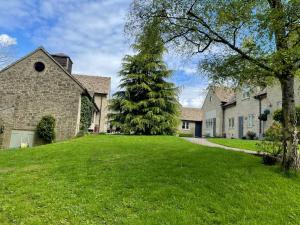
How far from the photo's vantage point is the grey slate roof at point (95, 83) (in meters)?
37.6

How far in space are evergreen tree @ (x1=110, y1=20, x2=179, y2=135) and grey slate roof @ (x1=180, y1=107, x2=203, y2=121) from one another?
23.2m

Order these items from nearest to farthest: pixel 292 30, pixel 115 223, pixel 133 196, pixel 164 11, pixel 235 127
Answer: pixel 115 223
pixel 133 196
pixel 292 30
pixel 164 11
pixel 235 127

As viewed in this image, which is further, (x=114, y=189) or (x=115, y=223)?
(x=114, y=189)

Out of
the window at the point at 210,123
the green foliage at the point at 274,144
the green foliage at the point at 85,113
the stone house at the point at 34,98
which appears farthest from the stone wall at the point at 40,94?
Answer: the window at the point at 210,123

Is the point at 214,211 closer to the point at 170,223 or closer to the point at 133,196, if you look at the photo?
the point at 170,223

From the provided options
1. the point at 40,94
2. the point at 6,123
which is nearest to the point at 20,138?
the point at 6,123

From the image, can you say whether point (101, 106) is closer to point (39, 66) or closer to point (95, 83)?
point (95, 83)

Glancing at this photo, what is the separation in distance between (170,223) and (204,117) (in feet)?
136

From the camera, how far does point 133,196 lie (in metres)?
8.06

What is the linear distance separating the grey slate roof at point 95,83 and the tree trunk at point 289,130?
2862 centimetres

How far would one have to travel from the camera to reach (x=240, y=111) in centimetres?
3506

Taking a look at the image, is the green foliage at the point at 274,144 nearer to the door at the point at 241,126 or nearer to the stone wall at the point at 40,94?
the stone wall at the point at 40,94

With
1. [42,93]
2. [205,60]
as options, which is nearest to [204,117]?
[42,93]

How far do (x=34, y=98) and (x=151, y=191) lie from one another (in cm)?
1979
